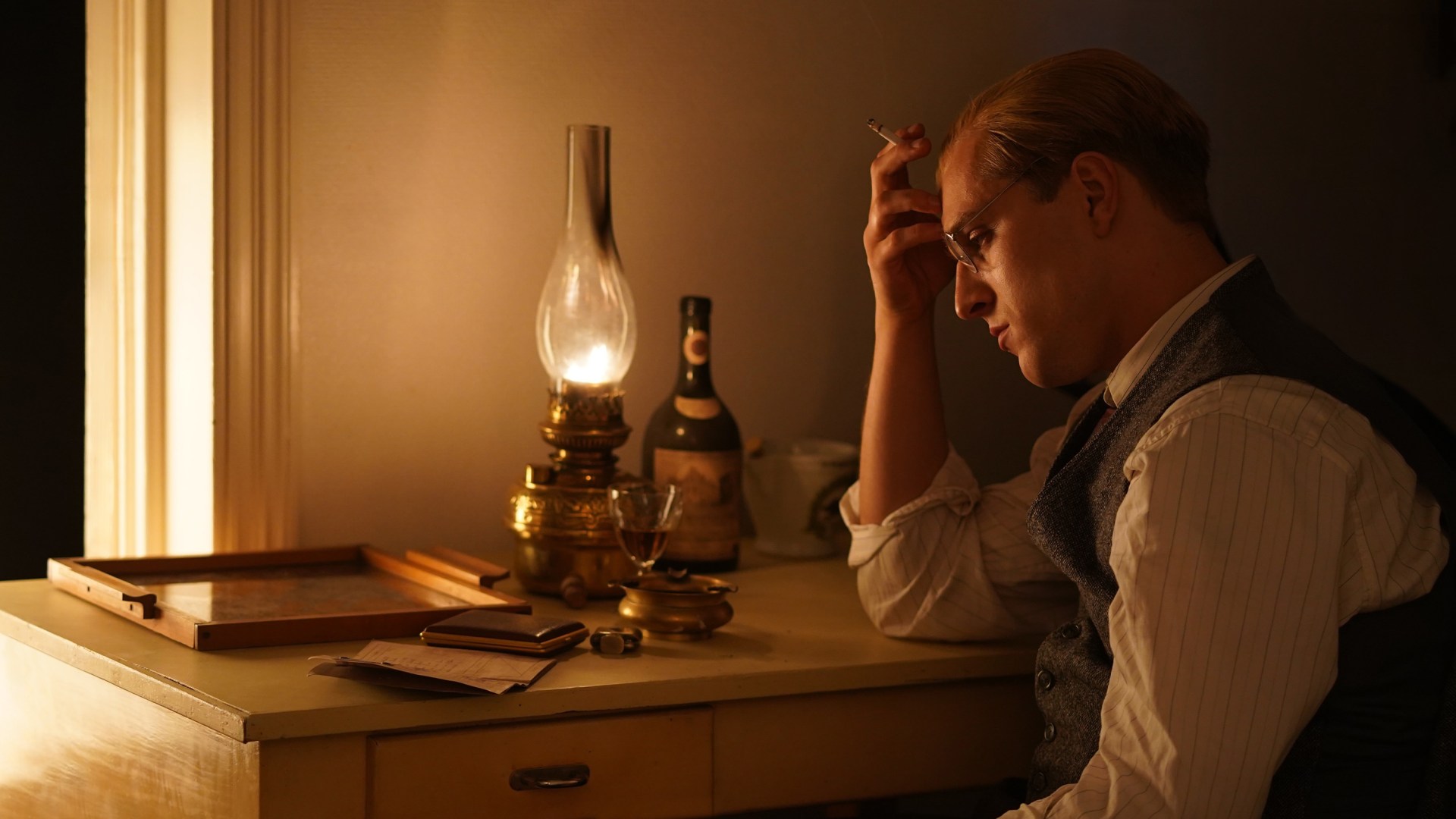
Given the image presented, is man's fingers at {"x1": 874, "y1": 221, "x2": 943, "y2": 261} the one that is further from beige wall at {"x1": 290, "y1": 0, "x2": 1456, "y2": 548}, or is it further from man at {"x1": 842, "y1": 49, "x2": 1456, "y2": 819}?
beige wall at {"x1": 290, "y1": 0, "x2": 1456, "y2": 548}

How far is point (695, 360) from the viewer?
1871 millimetres

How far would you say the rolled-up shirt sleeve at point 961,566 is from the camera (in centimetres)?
154

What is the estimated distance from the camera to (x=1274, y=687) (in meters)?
1.02

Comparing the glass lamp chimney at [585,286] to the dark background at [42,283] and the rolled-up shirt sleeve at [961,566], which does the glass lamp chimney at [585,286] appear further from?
the dark background at [42,283]

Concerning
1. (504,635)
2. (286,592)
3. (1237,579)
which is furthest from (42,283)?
(1237,579)

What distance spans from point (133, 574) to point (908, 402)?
0.93 meters

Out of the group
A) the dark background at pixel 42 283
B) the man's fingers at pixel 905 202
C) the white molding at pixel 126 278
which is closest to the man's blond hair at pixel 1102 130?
the man's fingers at pixel 905 202

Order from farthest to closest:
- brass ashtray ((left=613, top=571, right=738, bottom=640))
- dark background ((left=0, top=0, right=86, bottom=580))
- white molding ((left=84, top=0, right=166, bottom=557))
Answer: dark background ((left=0, top=0, right=86, bottom=580)), white molding ((left=84, top=0, right=166, bottom=557)), brass ashtray ((left=613, top=571, right=738, bottom=640))

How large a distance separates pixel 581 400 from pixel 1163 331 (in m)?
0.74

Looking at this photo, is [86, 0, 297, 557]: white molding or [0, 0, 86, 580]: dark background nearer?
[86, 0, 297, 557]: white molding

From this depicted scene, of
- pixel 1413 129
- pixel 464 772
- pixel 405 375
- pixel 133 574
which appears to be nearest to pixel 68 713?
pixel 133 574

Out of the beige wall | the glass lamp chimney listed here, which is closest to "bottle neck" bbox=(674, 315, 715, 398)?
the glass lamp chimney

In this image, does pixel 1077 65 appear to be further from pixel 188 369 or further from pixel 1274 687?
pixel 188 369

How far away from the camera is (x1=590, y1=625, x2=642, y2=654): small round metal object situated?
142 centimetres
